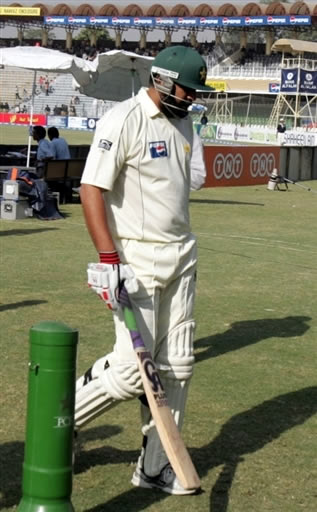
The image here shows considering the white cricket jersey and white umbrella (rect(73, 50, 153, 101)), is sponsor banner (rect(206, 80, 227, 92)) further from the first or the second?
the white cricket jersey

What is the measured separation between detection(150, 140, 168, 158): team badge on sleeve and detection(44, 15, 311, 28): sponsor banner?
73.6 metres

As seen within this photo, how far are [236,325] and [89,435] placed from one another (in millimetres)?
3599

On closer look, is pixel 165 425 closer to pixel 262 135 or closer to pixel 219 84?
pixel 262 135

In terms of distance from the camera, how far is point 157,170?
4812mm

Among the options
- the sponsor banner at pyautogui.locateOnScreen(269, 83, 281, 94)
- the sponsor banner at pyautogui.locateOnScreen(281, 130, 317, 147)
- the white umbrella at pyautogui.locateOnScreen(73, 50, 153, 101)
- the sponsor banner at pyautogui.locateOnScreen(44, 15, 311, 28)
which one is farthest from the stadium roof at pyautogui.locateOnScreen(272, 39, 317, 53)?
the white umbrella at pyautogui.locateOnScreen(73, 50, 153, 101)

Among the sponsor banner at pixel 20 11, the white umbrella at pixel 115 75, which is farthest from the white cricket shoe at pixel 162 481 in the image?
the sponsor banner at pixel 20 11

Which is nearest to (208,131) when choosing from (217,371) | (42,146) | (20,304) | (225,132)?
(225,132)

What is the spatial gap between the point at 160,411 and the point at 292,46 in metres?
58.0

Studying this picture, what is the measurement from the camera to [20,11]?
94062 millimetres

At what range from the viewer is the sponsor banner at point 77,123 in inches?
2339

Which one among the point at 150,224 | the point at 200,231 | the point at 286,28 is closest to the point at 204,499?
the point at 150,224

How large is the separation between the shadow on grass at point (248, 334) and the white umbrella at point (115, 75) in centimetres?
1206

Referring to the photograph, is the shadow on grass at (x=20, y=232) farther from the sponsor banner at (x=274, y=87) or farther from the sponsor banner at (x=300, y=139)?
the sponsor banner at (x=274, y=87)

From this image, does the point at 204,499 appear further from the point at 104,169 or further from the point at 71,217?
the point at 71,217
